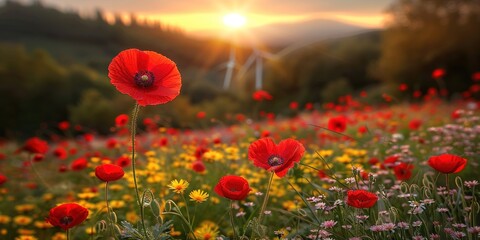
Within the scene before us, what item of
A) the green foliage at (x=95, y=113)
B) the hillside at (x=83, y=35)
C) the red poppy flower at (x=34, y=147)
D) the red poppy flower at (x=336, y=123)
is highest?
the hillside at (x=83, y=35)

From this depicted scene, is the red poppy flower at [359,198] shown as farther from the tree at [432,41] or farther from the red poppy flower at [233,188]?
the tree at [432,41]

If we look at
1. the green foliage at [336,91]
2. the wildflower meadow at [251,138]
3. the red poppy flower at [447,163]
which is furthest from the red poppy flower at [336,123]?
the green foliage at [336,91]

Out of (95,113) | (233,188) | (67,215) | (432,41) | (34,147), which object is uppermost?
(432,41)

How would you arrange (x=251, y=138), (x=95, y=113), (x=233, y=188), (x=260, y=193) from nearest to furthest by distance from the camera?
1. (x=233, y=188)
2. (x=260, y=193)
3. (x=251, y=138)
4. (x=95, y=113)

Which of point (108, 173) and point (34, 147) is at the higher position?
point (34, 147)

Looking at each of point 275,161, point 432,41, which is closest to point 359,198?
point 275,161

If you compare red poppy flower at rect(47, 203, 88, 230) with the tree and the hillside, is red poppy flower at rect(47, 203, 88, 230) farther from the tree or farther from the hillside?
the hillside

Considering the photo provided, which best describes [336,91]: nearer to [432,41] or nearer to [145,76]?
[432,41]
